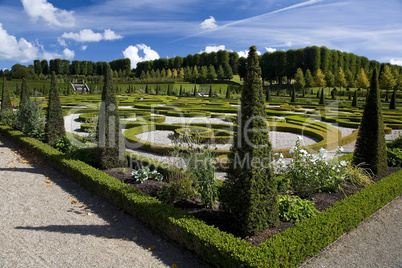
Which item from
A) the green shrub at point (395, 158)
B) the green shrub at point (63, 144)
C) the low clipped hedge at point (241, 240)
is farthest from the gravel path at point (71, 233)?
the green shrub at point (395, 158)

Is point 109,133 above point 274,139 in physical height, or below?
above

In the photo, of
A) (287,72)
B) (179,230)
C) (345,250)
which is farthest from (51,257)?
(287,72)

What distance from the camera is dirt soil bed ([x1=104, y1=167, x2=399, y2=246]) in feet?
13.4

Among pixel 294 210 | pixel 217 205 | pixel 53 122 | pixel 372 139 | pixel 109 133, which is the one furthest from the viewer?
pixel 53 122

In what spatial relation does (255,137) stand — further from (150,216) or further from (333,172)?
(333,172)

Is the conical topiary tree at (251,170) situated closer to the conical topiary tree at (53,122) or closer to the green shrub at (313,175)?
the green shrub at (313,175)

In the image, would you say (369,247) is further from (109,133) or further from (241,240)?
(109,133)

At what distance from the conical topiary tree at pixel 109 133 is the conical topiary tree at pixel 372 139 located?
554 centimetres

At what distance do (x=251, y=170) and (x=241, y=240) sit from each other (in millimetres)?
900

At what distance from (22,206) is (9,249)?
59.9 inches

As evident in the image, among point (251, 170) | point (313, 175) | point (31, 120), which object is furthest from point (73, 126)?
point (251, 170)

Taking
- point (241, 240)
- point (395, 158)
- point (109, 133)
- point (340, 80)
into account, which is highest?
point (340, 80)

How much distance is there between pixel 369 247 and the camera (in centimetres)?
421

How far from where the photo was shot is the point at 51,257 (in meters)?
3.84
